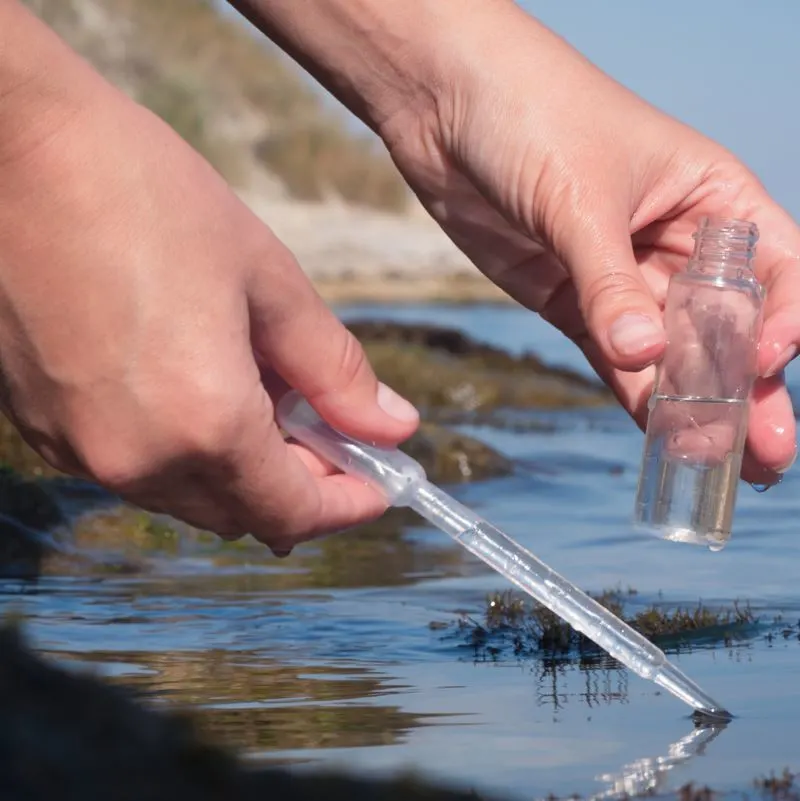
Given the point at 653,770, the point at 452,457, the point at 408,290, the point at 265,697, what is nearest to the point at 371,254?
the point at 408,290

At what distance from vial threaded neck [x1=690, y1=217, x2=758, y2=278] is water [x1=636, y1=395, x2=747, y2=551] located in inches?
11.3

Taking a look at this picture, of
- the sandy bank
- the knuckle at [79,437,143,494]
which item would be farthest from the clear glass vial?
the sandy bank

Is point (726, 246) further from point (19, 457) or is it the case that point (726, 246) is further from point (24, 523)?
point (19, 457)

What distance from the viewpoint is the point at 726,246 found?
3.62 metres

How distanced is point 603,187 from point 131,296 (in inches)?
53.6

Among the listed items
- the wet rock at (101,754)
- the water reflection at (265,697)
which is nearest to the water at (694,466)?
the water reflection at (265,697)

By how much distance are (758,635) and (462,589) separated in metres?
1.47

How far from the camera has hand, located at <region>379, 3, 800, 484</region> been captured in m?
3.67

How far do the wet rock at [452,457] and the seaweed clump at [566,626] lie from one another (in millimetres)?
4235

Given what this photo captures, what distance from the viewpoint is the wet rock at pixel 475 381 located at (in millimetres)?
15000

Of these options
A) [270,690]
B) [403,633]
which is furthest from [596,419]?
[270,690]

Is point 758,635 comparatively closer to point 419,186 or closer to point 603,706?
point 603,706

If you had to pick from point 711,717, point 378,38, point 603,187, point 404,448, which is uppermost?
point 378,38

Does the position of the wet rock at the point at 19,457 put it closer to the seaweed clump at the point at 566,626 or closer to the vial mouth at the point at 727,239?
the seaweed clump at the point at 566,626
